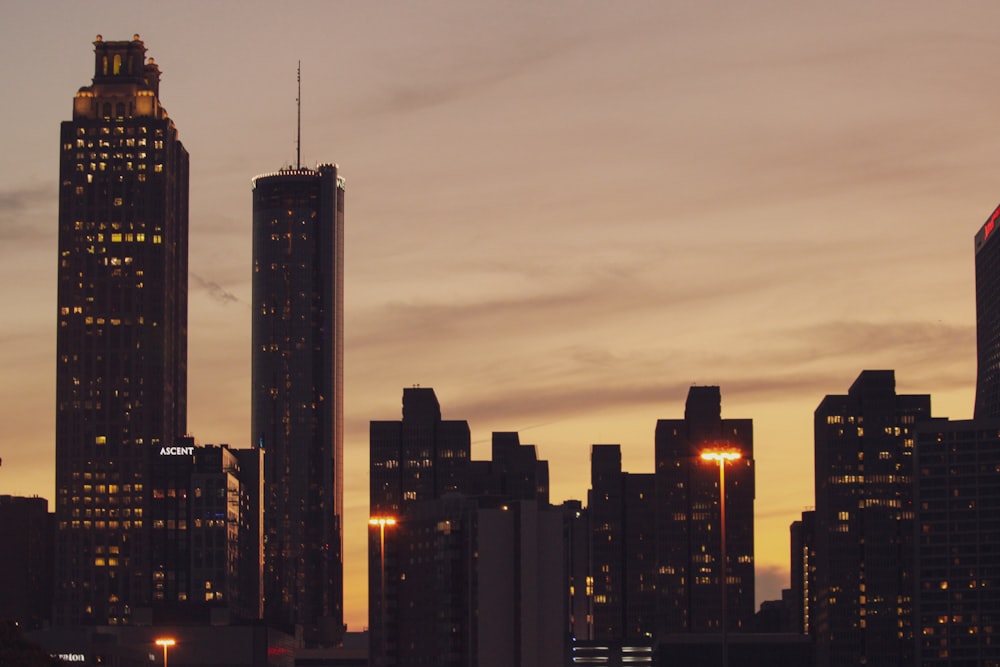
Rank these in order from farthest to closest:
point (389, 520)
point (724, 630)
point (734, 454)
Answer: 1. point (389, 520)
2. point (734, 454)
3. point (724, 630)

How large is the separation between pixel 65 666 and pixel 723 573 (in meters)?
54.0

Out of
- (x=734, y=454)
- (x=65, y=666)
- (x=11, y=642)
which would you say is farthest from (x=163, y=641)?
(x=734, y=454)

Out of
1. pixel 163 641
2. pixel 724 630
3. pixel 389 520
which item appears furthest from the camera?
pixel 389 520

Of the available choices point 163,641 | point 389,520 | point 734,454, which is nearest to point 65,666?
point 163,641

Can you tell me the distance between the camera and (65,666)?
15738 cm

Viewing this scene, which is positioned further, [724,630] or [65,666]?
[65,666]

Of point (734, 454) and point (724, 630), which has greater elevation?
point (734, 454)

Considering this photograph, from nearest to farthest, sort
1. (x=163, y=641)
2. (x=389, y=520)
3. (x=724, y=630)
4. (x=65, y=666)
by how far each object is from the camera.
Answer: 1. (x=724, y=630)
2. (x=65, y=666)
3. (x=163, y=641)
4. (x=389, y=520)

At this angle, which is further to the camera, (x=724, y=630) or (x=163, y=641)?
(x=163, y=641)

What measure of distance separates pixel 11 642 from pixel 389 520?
211 ft

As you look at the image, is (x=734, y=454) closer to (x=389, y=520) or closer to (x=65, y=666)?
(x=65, y=666)

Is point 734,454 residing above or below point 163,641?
above

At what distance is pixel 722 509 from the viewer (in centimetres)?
12575

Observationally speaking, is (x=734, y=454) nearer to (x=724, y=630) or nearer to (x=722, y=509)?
(x=722, y=509)
